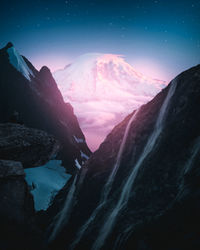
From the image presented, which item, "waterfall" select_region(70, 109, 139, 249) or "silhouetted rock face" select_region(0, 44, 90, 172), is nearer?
"waterfall" select_region(70, 109, 139, 249)

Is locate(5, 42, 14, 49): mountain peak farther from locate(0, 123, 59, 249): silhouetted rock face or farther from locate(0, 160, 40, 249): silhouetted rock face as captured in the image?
locate(0, 160, 40, 249): silhouetted rock face

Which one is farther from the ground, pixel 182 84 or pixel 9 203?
pixel 182 84

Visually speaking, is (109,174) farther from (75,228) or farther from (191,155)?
(191,155)

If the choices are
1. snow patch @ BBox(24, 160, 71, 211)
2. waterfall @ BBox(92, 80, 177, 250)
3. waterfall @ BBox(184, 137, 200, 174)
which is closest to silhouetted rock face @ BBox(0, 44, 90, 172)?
snow patch @ BBox(24, 160, 71, 211)

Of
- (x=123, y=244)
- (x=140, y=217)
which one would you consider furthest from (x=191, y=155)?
(x=123, y=244)

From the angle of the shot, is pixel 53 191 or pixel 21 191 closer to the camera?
pixel 21 191

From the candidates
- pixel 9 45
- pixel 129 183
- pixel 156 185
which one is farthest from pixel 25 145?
pixel 9 45
